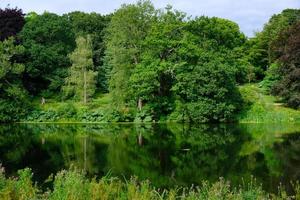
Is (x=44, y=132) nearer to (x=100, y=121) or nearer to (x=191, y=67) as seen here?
(x=100, y=121)

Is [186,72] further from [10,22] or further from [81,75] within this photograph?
[10,22]

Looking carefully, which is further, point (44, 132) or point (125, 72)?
point (125, 72)

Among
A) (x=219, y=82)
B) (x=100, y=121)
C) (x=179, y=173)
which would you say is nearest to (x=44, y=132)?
(x=100, y=121)

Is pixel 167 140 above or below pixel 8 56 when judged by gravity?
below

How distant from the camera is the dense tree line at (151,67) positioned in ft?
138

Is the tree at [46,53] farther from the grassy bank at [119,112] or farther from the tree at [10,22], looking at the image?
the grassy bank at [119,112]

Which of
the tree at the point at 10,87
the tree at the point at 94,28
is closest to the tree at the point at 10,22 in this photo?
the tree at the point at 10,87

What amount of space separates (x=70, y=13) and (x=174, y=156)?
46.3 m

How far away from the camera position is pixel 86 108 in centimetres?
4525

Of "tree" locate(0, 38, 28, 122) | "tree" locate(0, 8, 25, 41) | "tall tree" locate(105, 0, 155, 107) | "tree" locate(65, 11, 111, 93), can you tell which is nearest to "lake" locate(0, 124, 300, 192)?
"tall tree" locate(105, 0, 155, 107)

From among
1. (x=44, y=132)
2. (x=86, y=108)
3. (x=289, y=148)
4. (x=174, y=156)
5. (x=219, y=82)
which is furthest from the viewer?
(x=86, y=108)

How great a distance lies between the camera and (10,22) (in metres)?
51.9

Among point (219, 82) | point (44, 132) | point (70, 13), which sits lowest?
point (44, 132)

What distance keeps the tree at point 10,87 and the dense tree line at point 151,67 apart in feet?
0.30
